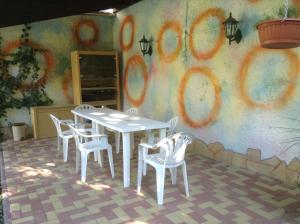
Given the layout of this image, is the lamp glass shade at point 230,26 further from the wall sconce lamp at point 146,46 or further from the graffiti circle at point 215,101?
the wall sconce lamp at point 146,46

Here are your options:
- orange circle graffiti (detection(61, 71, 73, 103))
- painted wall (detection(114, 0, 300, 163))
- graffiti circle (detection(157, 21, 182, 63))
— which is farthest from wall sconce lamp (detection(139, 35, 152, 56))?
orange circle graffiti (detection(61, 71, 73, 103))

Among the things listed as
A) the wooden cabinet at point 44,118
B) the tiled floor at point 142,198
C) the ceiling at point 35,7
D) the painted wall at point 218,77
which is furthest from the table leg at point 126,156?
the wooden cabinet at point 44,118

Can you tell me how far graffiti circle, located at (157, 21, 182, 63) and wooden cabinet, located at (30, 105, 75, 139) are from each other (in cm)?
239

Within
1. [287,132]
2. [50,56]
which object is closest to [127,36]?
[50,56]

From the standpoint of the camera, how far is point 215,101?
4000 millimetres

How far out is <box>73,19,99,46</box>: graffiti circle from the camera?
6.27 meters

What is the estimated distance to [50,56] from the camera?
240 inches

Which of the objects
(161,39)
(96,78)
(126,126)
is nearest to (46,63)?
(96,78)

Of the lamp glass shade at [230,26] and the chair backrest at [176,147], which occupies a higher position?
the lamp glass shade at [230,26]

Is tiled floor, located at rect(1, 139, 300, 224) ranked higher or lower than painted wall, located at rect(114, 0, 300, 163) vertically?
lower

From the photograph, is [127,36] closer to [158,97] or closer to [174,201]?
[158,97]

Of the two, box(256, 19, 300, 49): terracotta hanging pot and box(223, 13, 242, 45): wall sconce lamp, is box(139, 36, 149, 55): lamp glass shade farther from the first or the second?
box(256, 19, 300, 49): terracotta hanging pot

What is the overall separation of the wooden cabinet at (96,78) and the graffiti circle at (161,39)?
1.60 metres

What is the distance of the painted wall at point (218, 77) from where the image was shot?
124 inches
